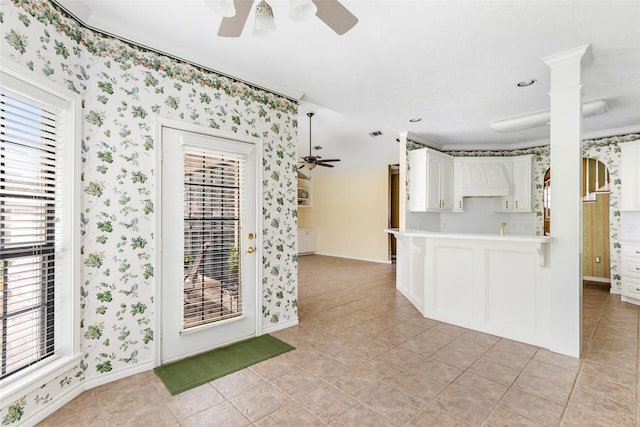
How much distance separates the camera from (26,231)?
1.79 meters

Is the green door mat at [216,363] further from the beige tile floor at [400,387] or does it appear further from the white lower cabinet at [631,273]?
the white lower cabinet at [631,273]

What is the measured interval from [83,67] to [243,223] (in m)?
1.65

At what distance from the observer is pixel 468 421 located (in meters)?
1.76

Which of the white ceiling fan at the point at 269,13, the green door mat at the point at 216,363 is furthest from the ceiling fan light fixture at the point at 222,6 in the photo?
the green door mat at the point at 216,363

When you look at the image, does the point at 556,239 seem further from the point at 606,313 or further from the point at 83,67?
the point at 83,67

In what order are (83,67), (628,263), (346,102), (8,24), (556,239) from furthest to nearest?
(628,263) < (346,102) < (556,239) < (83,67) < (8,24)

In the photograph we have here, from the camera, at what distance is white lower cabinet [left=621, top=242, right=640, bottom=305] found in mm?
4047

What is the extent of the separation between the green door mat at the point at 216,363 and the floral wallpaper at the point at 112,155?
252mm

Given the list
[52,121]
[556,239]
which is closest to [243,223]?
[52,121]

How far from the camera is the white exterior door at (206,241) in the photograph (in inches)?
97.7

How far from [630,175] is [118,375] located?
6.55 meters

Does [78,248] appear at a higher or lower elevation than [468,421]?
higher

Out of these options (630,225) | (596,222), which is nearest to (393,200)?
(596,222)

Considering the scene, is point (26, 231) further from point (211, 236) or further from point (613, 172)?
point (613, 172)
